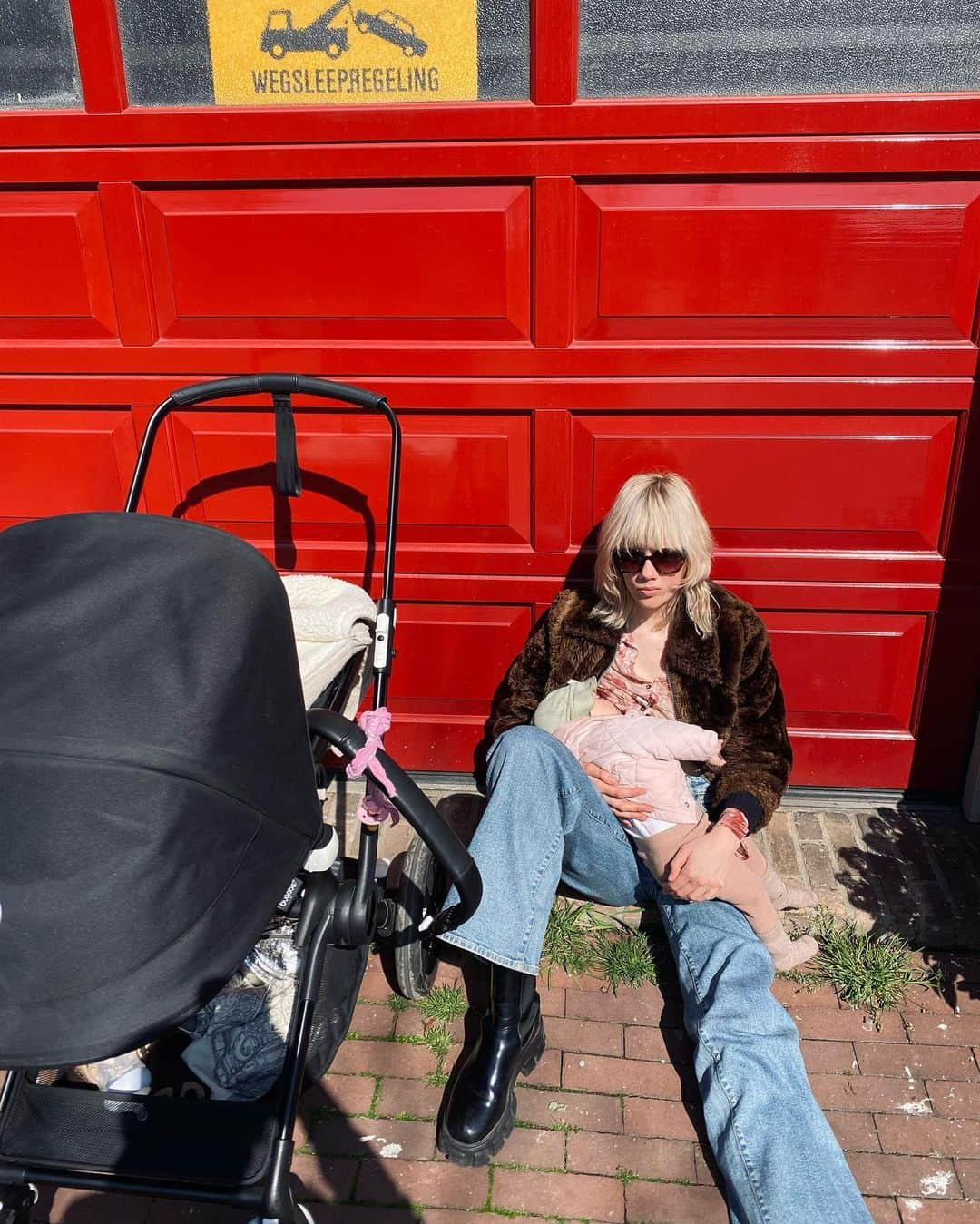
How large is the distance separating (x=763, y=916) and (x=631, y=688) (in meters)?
0.76

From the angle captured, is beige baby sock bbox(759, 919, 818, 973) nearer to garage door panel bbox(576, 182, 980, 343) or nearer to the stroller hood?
the stroller hood

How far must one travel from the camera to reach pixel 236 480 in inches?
132

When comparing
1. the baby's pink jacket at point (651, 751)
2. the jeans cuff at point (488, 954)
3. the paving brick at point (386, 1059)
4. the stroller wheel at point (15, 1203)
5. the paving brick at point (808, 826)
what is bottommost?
the paving brick at point (386, 1059)

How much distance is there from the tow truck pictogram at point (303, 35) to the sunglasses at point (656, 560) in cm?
168

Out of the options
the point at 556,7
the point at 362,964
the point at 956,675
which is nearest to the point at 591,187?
the point at 556,7

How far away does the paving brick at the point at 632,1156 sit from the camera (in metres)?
2.41

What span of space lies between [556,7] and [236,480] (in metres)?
1.76

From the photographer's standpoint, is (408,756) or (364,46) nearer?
(364,46)

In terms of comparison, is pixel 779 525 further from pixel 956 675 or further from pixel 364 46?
pixel 364 46

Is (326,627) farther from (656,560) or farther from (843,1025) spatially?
(843,1025)

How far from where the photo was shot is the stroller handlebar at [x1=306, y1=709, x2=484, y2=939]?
1.94 m

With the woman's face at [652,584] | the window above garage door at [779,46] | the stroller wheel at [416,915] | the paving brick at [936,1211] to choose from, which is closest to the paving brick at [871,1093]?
the paving brick at [936,1211]

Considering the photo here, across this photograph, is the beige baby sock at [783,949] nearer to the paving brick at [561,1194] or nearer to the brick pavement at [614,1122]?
the brick pavement at [614,1122]

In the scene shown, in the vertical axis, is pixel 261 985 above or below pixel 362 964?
above
